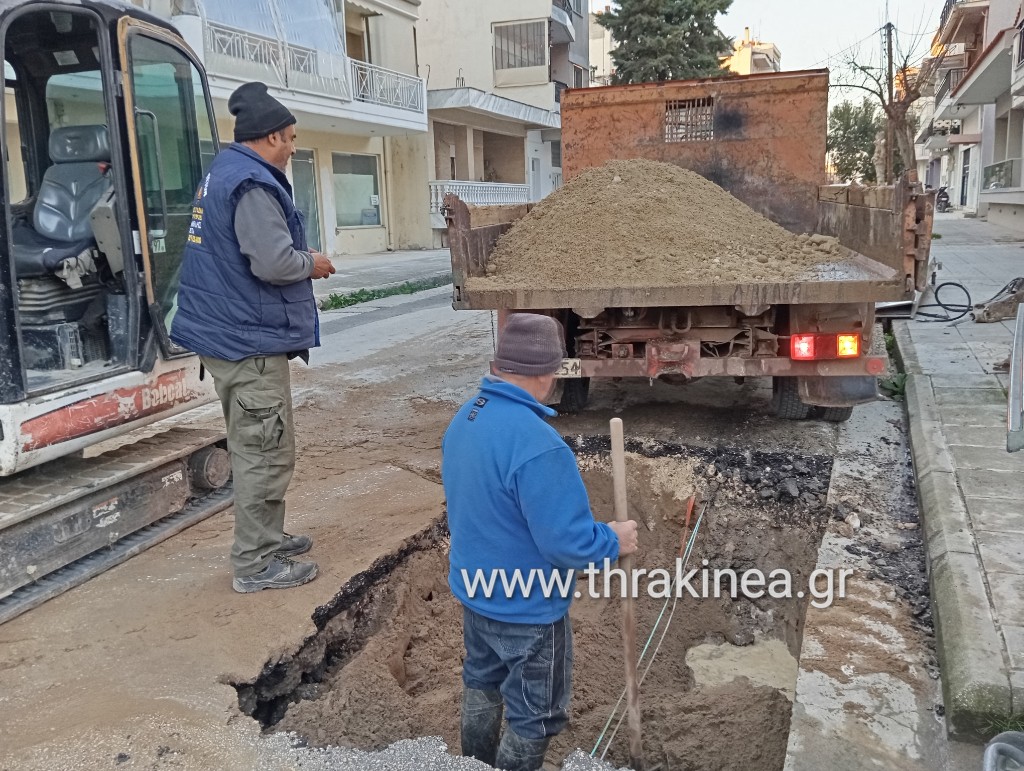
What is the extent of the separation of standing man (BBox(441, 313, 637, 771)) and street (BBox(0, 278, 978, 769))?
2.26 ft

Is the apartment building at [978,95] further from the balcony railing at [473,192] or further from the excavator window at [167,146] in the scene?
the excavator window at [167,146]

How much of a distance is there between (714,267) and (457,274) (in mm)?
1637

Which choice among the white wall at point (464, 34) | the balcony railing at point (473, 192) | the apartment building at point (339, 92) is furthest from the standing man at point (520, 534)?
the white wall at point (464, 34)

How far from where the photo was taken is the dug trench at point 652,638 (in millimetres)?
2945

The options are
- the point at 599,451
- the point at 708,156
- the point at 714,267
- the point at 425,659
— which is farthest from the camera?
the point at 708,156

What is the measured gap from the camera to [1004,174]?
2597cm

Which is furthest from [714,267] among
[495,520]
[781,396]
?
[495,520]

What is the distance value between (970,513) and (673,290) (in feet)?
6.37

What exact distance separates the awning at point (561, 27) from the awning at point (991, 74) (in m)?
13.8

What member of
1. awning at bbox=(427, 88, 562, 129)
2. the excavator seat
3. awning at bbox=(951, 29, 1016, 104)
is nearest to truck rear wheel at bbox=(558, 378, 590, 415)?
the excavator seat

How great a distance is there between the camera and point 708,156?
7246mm

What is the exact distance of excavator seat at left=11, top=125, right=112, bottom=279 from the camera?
407 cm

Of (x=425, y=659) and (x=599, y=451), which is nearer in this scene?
(x=425, y=659)

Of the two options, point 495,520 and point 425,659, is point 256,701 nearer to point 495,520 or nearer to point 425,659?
point 425,659
